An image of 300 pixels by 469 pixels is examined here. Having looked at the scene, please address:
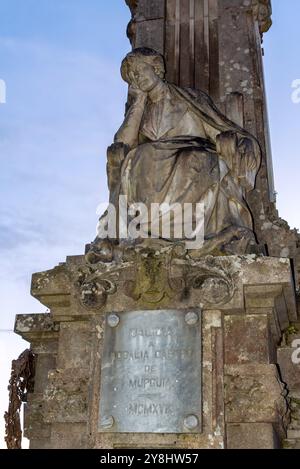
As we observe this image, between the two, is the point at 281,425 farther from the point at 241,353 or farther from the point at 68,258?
the point at 68,258

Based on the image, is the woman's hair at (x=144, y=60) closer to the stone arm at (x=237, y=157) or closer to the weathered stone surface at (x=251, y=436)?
the stone arm at (x=237, y=157)

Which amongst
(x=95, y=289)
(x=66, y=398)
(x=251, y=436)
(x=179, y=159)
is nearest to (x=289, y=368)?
(x=251, y=436)

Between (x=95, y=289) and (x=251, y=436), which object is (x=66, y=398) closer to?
(x=95, y=289)

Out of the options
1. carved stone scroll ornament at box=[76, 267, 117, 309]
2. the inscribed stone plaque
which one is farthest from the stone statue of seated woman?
the inscribed stone plaque

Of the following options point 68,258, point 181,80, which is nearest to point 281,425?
point 68,258

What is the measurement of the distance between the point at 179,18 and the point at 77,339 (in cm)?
513

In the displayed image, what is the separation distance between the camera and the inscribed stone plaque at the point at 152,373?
16.1 feet

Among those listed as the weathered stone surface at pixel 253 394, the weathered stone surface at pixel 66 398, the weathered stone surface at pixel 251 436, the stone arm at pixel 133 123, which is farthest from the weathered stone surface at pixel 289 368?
the stone arm at pixel 133 123

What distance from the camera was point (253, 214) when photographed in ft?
22.9

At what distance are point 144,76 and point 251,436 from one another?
403cm

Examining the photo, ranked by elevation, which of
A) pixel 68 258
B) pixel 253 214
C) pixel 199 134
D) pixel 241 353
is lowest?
pixel 241 353

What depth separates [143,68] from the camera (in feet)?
22.8

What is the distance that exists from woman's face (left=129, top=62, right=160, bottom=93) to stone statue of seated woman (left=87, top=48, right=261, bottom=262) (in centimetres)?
1

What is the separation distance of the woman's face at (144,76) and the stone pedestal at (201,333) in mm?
2287
